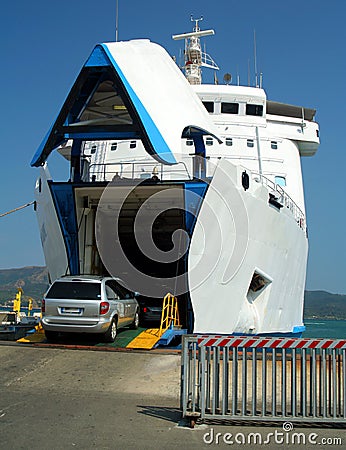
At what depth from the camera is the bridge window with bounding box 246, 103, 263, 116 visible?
65.7 ft

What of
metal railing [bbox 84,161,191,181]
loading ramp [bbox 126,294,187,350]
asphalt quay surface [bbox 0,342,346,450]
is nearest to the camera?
asphalt quay surface [bbox 0,342,346,450]

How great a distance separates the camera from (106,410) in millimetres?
6820

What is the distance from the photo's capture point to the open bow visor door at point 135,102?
11.6 metres

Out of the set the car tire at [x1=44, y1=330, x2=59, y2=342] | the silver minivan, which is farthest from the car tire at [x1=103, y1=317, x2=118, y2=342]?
the car tire at [x1=44, y1=330, x2=59, y2=342]

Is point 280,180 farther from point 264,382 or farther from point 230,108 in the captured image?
point 264,382

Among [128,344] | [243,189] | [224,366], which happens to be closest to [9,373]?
[128,344]

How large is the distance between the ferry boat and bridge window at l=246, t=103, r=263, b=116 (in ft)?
7.81

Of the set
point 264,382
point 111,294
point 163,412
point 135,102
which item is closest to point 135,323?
point 111,294

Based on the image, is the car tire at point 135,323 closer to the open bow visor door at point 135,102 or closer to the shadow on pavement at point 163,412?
the open bow visor door at point 135,102

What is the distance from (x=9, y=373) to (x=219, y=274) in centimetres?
485

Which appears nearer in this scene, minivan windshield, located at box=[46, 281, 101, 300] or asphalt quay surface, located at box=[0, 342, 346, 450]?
asphalt quay surface, located at box=[0, 342, 346, 450]

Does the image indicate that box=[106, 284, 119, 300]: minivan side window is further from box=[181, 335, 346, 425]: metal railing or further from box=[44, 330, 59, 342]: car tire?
box=[181, 335, 346, 425]: metal railing

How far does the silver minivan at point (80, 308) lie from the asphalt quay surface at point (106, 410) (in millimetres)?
939

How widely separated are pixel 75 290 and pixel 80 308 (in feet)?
1.49
